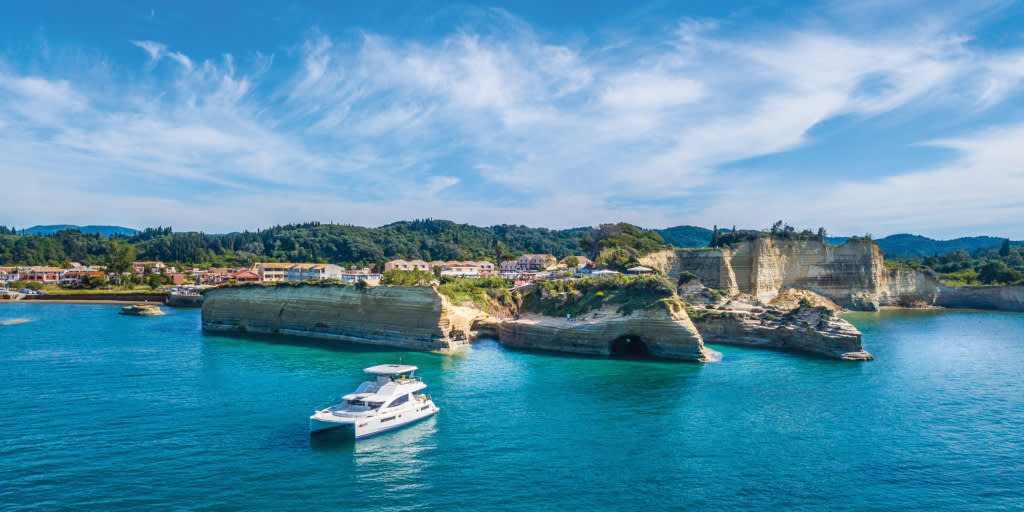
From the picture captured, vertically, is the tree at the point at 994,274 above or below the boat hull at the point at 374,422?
above

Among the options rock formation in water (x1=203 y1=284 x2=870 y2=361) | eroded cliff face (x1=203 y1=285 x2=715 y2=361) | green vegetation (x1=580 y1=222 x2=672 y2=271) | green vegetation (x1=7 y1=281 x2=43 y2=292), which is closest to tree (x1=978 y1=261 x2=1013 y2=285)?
green vegetation (x1=580 y1=222 x2=672 y2=271)

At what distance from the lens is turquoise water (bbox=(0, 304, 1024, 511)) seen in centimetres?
1575

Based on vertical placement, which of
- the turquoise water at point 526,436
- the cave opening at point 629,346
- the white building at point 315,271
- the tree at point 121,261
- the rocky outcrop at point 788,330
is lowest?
the turquoise water at point 526,436

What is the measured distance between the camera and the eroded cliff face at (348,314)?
4078 cm

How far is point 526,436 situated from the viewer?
2047 cm

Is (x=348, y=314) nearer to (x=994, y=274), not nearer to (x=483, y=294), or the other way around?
(x=483, y=294)

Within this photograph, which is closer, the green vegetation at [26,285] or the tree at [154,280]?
the green vegetation at [26,285]

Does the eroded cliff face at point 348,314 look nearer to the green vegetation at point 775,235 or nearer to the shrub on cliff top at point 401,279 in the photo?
the shrub on cliff top at point 401,279

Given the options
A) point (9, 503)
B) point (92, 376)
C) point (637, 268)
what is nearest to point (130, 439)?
point (9, 503)

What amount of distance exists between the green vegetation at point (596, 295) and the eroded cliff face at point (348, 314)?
19.9 ft

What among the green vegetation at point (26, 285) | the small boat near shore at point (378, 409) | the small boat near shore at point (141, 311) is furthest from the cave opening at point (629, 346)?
the green vegetation at point (26, 285)

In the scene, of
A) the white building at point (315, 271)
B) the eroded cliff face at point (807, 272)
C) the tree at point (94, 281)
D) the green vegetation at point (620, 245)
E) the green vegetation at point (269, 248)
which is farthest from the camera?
the green vegetation at point (269, 248)

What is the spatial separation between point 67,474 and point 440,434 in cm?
1151

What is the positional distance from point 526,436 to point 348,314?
92.6ft
